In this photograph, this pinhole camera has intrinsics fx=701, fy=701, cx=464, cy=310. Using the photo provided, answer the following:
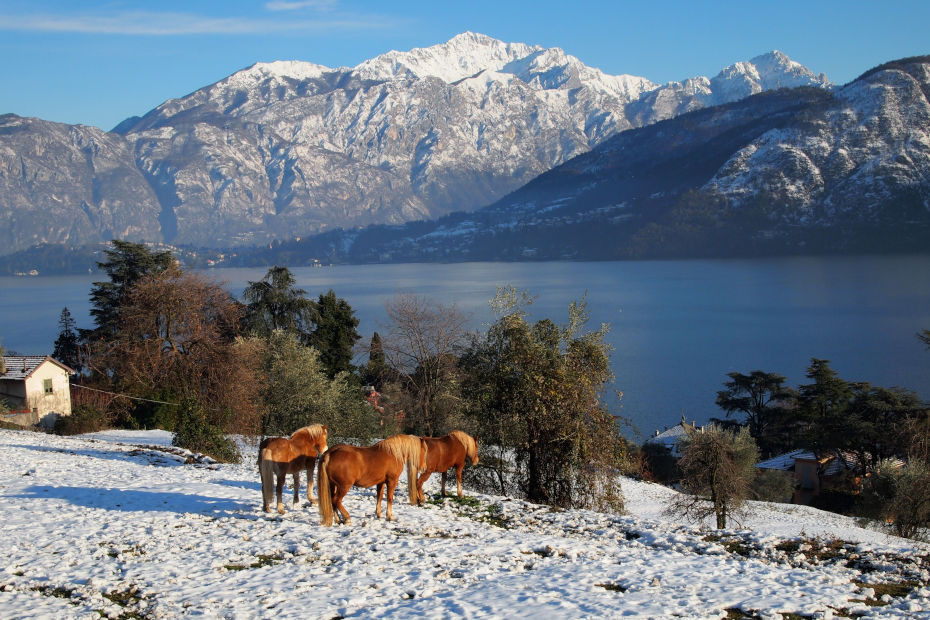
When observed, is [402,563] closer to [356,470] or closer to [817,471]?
[356,470]

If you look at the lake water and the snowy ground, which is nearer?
the snowy ground

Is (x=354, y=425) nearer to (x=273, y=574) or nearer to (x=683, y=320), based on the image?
(x=273, y=574)

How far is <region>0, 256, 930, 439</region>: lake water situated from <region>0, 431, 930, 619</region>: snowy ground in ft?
84.5

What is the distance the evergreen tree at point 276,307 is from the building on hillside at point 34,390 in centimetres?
1425

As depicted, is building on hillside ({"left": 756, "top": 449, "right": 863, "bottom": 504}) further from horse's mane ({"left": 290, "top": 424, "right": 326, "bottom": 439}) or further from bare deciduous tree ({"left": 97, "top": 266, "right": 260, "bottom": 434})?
horse's mane ({"left": 290, "top": 424, "right": 326, "bottom": 439})

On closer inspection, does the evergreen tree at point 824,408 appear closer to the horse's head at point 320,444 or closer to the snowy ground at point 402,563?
the snowy ground at point 402,563

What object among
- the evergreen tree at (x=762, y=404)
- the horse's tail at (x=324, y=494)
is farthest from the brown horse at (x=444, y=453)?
the evergreen tree at (x=762, y=404)

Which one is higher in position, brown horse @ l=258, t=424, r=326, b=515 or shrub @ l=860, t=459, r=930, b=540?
brown horse @ l=258, t=424, r=326, b=515

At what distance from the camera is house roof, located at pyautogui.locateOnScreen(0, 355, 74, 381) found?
30.7 meters

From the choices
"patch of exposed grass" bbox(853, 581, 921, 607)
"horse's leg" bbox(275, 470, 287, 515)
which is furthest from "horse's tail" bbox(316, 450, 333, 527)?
"patch of exposed grass" bbox(853, 581, 921, 607)

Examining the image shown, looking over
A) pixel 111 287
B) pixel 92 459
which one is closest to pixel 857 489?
pixel 92 459

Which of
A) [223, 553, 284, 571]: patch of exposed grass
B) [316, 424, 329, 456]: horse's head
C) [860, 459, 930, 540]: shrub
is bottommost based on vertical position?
[860, 459, 930, 540]: shrub

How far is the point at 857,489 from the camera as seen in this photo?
117 ft

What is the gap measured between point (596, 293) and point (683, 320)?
4012 centimetres
